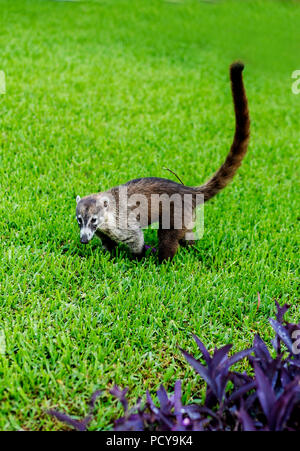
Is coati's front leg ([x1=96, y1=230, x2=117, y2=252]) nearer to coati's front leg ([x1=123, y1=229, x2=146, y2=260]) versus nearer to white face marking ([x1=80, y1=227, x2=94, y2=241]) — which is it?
coati's front leg ([x1=123, y1=229, x2=146, y2=260])

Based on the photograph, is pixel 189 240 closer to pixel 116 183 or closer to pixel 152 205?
pixel 152 205

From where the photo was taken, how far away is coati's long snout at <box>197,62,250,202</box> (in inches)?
128

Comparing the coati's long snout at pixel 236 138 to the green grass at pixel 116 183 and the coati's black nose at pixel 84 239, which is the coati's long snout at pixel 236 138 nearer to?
the green grass at pixel 116 183

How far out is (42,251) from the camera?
3535 millimetres

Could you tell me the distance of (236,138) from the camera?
3582 mm

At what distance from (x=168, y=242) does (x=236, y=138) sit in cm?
100

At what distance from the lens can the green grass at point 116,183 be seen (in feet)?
8.55

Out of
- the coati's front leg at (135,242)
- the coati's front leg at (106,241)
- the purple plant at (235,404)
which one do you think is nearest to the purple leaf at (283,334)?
the purple plant at (235,404)

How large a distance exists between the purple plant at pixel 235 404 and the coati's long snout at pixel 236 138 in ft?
5.57

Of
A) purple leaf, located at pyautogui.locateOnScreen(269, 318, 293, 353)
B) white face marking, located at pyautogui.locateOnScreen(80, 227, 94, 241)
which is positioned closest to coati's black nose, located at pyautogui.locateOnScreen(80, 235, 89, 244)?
white face marking, located at pyautogui.locateOnScreen(80, 227, 94, 241)

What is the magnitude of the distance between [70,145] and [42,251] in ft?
6.88

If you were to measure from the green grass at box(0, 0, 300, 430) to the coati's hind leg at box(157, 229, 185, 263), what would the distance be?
0.11 metres

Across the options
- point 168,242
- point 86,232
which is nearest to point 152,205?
point 168,242
